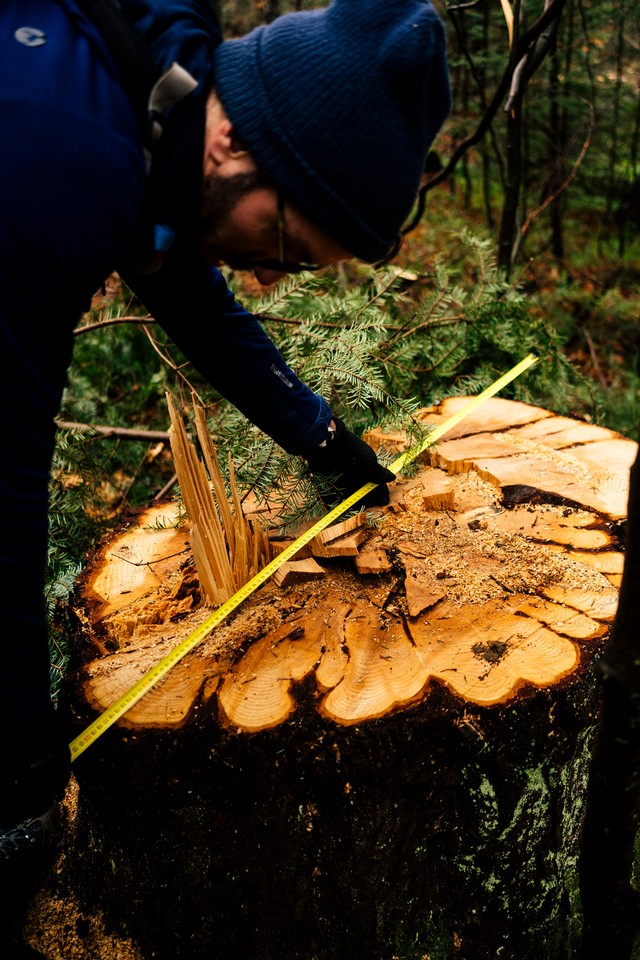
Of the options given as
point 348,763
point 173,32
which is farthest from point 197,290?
point 348,763

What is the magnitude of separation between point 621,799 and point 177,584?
115cm

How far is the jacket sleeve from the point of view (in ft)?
4.93

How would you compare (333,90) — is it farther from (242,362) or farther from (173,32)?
(242,362)

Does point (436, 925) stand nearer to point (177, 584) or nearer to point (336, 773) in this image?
point (336, 773)

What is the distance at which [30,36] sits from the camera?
0.89 meters

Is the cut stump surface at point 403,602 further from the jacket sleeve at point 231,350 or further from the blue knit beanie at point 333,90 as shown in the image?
the blue knit beanie at point 333,90

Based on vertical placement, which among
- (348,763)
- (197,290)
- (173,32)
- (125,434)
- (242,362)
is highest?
(173,32)

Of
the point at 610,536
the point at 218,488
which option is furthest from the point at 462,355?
the point at 218,488

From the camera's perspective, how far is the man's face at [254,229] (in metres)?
1.07

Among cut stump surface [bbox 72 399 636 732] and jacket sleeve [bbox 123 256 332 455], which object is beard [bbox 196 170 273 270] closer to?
jacket sleeve [bbox 123 256 332 455]

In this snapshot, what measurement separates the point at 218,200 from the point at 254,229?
0.07 metres

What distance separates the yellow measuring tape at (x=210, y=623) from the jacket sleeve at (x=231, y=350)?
0.73 feet

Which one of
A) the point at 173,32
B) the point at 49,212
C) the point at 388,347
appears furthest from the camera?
the point at 388,347

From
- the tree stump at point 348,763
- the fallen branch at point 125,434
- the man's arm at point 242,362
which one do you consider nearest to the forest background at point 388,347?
the fallen branch at point 125,434
